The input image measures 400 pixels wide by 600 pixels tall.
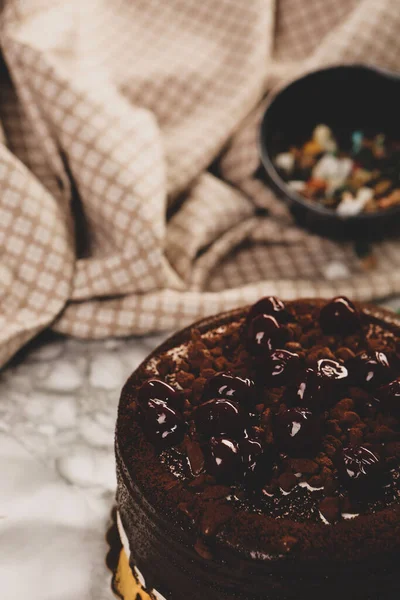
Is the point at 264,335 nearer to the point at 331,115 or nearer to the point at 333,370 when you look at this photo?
the point at 333,370

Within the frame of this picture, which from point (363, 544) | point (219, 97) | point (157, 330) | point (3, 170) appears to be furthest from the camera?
point (219, 97)

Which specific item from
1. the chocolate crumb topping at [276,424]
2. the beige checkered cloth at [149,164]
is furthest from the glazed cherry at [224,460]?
the beige checkered cloth at [149,164]

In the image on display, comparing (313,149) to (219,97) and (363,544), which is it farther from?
(363,544)

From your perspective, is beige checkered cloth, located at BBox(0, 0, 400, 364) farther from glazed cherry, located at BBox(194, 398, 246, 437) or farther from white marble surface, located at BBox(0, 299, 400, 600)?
glazed cherry, located at BBox(194, 398, 246, 437)

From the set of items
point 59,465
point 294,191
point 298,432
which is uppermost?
point 298,432

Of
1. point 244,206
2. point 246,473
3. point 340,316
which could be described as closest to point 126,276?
point 244,206

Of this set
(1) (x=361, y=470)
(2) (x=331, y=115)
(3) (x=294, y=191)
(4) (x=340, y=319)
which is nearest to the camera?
(1) (x=361, y=470)

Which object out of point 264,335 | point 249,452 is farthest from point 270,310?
point 249,452
